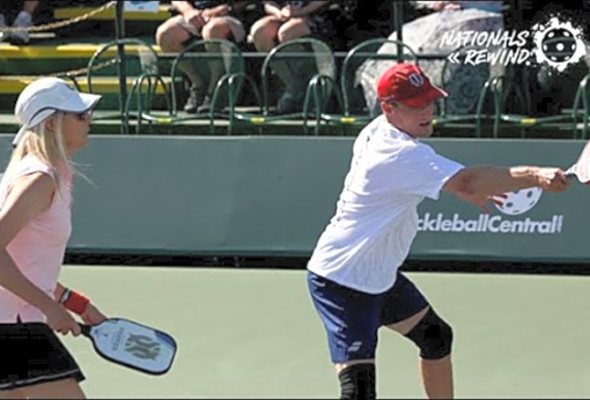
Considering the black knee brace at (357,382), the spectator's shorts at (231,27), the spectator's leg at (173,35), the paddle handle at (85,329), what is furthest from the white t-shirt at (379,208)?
the spectator's leg at (173,35)

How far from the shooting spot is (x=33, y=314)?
4.12 m

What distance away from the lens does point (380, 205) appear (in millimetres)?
4844

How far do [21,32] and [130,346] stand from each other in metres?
6.28

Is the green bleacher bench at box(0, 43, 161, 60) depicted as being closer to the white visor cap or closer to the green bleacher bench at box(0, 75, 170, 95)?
the green bleacher bench at box(0, 75, 170, 95)

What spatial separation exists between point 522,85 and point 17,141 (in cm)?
532

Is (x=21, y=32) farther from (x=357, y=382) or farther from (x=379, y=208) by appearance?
(x=357, y=382)

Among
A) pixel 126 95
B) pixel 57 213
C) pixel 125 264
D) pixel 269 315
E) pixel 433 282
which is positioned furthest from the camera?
pixel 126 95

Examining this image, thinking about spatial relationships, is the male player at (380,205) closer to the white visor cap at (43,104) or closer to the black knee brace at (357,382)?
the black knee brace at (357,382)

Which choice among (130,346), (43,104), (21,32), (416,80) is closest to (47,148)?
(43,104)

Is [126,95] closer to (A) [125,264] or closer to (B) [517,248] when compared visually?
(A) [125,264]

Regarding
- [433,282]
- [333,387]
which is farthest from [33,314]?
[433,282]

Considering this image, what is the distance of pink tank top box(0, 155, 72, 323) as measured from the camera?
409 centimetres

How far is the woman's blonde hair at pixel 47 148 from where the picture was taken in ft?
13.5

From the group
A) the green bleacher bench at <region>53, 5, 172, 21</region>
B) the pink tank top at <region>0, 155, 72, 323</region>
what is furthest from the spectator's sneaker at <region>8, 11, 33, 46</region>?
the pink tank top at <region>0, 155, 72, 323</region>
